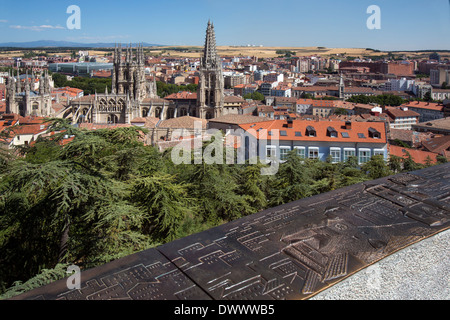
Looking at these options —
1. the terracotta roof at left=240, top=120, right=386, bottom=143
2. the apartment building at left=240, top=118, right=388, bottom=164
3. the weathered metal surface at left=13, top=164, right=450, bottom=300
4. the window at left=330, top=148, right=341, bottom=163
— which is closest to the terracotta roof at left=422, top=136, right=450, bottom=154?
the terracotta roof at left=240, top=120, right=386, bottom=143

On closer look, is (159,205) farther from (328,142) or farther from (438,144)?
(438,144)

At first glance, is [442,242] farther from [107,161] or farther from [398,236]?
[107,161]

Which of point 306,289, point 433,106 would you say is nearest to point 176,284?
point 306,289

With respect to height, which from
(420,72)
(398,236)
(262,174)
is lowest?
(262,174)

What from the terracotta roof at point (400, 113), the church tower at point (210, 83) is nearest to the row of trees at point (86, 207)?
the church tower at point (210, 83)

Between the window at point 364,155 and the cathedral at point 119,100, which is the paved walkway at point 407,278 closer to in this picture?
the window at point 364,155

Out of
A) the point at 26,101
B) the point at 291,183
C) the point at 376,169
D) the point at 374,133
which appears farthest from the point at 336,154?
the point at 26,101
